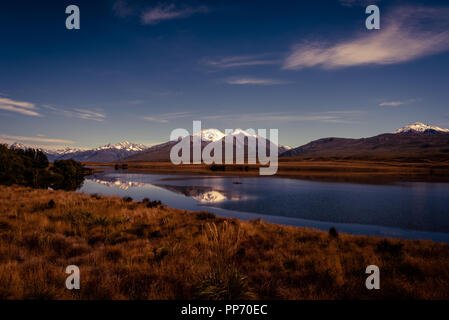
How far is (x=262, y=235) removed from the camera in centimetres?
1125

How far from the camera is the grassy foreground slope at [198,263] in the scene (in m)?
5.67

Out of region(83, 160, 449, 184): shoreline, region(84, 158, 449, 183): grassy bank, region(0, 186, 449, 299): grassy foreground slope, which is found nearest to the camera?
region(0, 186, 449, 299): grassy foreground slope

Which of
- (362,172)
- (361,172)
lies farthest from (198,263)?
(362,172)

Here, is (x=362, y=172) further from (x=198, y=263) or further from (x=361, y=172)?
(x=198, y=263)

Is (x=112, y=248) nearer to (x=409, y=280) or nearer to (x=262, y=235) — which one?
(x=262, y=235)

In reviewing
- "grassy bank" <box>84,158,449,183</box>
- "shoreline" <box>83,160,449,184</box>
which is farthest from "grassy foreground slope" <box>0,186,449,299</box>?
"grassy bank" <box>84,158,449,183</box>

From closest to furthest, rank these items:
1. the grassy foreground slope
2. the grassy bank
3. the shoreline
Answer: the grassy foreground slope
the shoreline
the grassy bank

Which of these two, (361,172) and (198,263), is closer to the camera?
(198,263)

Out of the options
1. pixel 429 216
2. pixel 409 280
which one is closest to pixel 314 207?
pixel 429 216

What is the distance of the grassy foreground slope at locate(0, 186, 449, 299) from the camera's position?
18.6ft

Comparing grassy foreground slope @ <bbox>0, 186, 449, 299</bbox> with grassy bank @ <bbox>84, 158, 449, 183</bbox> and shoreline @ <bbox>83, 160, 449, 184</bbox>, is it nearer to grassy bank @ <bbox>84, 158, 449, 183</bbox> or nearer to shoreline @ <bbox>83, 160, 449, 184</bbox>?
shoreline @ <bbox>83, 160, 449, 184</bbox>

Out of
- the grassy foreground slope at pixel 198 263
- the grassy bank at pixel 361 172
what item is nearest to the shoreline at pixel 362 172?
the grassy bank at pixel 361 172

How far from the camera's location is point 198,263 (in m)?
7.43

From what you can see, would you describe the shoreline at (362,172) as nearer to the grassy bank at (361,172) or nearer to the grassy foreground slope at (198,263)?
the grassy bank at (361,172)
